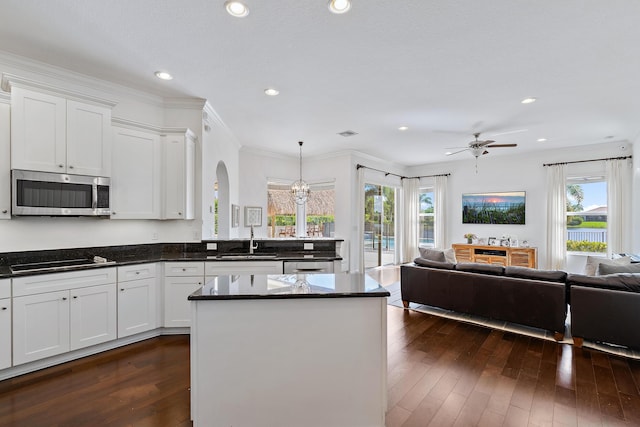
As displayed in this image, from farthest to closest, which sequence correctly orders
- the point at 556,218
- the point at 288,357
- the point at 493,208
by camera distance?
the point at 493,208
the point at 556,218
the point at 288,357

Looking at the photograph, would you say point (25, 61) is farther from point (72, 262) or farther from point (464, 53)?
point (464, 53)

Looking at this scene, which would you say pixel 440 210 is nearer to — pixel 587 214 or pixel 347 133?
pixel 587 214

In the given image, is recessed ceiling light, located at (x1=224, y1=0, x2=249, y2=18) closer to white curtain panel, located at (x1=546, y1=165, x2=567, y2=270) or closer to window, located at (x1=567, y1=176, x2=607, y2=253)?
white curtain panel, located at (x1=546, y1=165, x2=567, y2=270)

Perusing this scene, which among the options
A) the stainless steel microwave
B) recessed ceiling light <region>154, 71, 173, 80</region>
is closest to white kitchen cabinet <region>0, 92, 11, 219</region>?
the stainless steel microwave

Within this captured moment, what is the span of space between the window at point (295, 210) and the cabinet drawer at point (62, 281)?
4275 mm

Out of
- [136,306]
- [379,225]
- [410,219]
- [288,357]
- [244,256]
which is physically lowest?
[136,306]

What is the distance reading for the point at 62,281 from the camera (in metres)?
2.77

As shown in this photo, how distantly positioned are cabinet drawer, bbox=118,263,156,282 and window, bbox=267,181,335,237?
3879 mm

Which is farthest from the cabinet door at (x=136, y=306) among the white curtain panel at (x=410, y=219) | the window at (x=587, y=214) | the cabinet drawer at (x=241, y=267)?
the window at (x=587, y=214)

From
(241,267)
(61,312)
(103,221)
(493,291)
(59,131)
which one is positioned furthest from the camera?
(493,291)

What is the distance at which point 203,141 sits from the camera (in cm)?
409

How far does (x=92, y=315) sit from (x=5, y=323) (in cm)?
60

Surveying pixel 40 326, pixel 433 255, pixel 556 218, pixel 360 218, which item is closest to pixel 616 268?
pixel 433 255

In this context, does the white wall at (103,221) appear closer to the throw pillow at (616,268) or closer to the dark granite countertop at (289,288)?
the dark granite countertop at (289,288)
